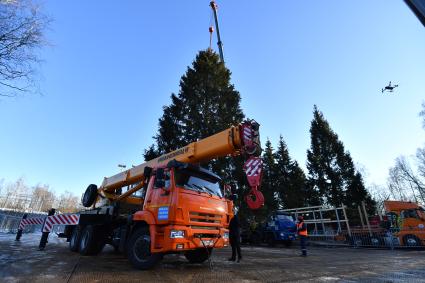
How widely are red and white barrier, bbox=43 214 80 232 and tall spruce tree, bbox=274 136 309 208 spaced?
26.4 m

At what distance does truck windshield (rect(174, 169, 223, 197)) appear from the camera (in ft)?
20.8

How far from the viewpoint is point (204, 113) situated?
66.4 feet

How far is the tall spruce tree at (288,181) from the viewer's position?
103 ft

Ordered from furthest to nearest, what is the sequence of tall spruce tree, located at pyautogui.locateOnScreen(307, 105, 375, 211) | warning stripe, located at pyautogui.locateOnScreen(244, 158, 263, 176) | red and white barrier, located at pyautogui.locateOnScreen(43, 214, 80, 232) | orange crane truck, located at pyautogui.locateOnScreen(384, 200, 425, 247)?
tall spruce tree, located at pyautogui.locateOnScreen(307, 105, 375, 211), orange crane truck, located at pyautogui.locateOnScreen(384, 200, 425, 247), red and white barrier, located at pyautogui.locateOnScreen(43, 214, 80, 232), warning stripe, located at pyautogui.locateOnScreen(244, 158, 263, 176)

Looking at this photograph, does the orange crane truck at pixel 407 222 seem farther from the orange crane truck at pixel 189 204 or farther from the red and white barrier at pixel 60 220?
the red and white barrier at pixel 60 220

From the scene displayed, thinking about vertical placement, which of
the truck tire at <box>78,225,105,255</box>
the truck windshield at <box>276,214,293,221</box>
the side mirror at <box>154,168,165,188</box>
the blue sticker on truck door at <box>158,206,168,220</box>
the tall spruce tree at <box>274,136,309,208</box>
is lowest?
the truck tire at <box>78,225,105,255</box>

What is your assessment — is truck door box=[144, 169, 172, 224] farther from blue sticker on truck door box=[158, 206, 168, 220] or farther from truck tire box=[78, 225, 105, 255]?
truck tire box=[78, 225, 105, 255]

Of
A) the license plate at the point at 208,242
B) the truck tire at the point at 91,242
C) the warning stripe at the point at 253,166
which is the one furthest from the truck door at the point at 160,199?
the truck tire at the point at 91,242

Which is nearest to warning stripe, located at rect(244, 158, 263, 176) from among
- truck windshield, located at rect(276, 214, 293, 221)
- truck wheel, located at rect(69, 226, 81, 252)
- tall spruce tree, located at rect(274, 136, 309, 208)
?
truck wheel, located at rect(69, 226, 81, 252)

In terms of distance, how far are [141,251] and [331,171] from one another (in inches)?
1082

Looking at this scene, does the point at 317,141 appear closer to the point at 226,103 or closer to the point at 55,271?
the point at 226,103

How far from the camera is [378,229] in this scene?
15422 millimetres

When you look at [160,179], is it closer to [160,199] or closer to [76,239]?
[160,199]

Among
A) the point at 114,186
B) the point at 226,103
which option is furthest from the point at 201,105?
the point at 114,186
